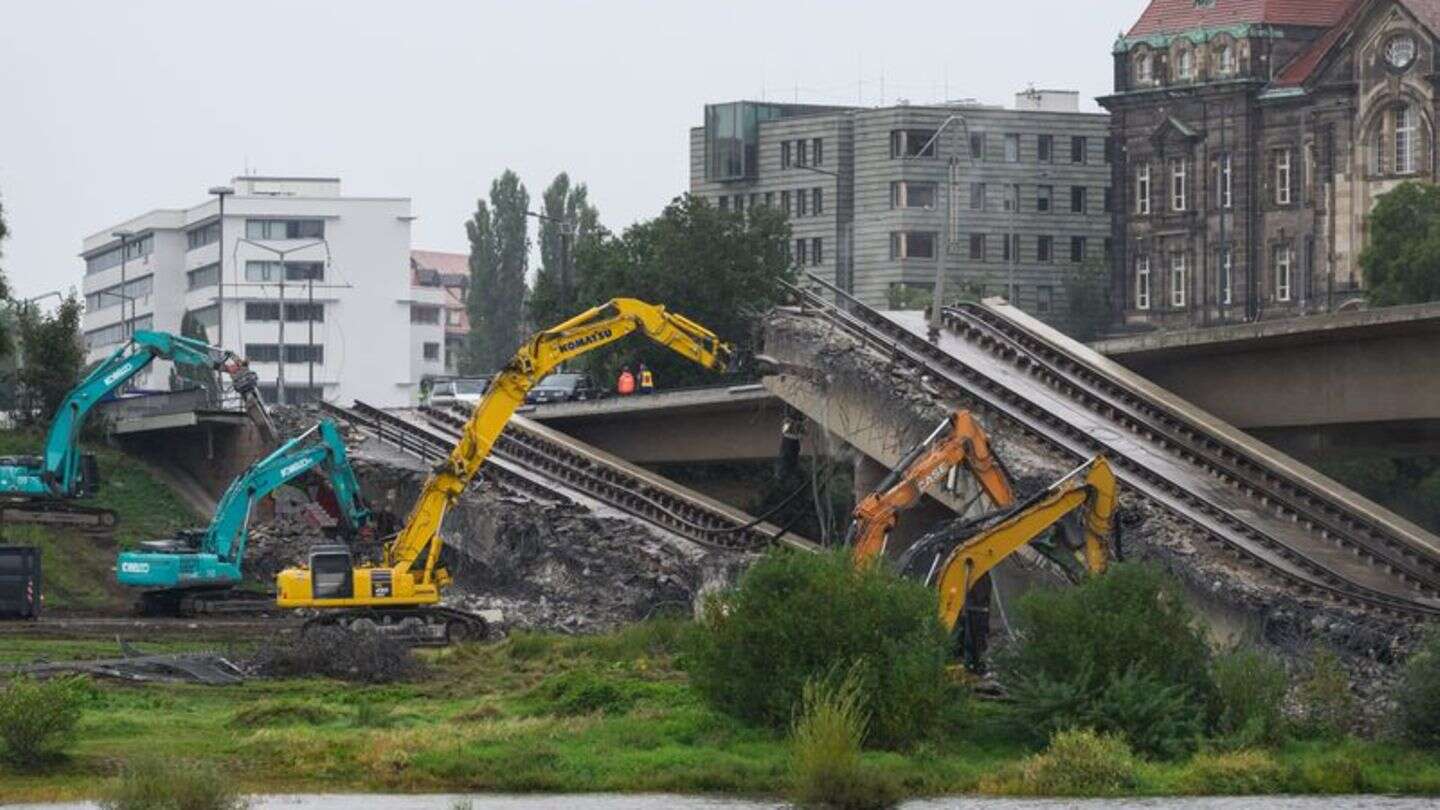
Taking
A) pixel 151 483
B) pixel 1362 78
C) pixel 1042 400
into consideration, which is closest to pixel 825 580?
pixel 1042 400

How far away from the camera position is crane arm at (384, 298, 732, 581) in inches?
2859

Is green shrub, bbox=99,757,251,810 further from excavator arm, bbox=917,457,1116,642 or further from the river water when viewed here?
excavator arm, bbox=917,457,1116,642

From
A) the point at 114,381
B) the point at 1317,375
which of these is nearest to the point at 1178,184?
the point at 114,381

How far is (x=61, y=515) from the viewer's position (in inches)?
3620

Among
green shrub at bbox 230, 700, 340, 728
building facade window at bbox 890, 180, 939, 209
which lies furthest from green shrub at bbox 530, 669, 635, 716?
building facade window at bbox 890, 180, 939, 209

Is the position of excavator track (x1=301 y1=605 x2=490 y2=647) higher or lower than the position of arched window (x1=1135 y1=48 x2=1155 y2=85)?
lower

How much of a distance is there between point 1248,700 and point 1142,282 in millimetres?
129314

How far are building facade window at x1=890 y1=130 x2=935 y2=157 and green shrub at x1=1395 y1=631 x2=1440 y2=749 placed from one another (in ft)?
467

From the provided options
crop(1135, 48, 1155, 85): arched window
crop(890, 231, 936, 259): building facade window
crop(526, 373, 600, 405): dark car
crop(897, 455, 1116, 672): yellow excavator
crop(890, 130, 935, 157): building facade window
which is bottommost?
crop(897, 455, 1116, 672): yellow excavator

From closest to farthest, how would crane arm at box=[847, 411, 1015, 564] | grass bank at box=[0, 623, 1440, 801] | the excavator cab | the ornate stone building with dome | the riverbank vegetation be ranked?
1. the riverbank vegetation
2. grass bank at box=[0, 623, 1440, 801]
3. crane arm at box=[847, 411, 1015, 564]
4. the excavator cab
5. the ornate stone building with dome

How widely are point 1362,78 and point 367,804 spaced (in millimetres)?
128063

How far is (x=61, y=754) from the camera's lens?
50.9 m

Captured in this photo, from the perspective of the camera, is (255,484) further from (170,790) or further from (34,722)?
(170,790)

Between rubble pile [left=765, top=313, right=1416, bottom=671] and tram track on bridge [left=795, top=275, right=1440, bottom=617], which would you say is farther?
tram track on bridge [left=795, top=275, right=1440, bottom=617]
